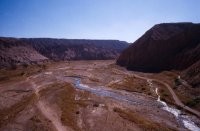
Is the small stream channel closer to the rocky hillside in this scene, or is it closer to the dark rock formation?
the dark rock formation

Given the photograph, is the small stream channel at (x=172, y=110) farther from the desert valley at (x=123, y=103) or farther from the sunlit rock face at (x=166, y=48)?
the sunlit rock face at (x=166, y=48)

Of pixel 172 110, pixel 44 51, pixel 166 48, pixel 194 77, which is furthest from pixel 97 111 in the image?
pixel 44 51

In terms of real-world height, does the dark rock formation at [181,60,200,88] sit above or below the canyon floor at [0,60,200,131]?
above

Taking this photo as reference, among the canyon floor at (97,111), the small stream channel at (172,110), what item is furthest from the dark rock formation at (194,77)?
the small stream channel at (172,110)

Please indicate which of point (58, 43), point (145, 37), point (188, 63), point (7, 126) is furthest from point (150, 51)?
point (58, 43)

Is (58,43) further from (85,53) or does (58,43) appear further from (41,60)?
(41,60)

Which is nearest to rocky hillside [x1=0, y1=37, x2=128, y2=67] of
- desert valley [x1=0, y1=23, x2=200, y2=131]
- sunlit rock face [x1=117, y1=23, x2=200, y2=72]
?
sunlit rock face [x1=117, y1=23, x2=200, y2=72]

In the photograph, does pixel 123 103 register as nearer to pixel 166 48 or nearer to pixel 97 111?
pixel 97 111
